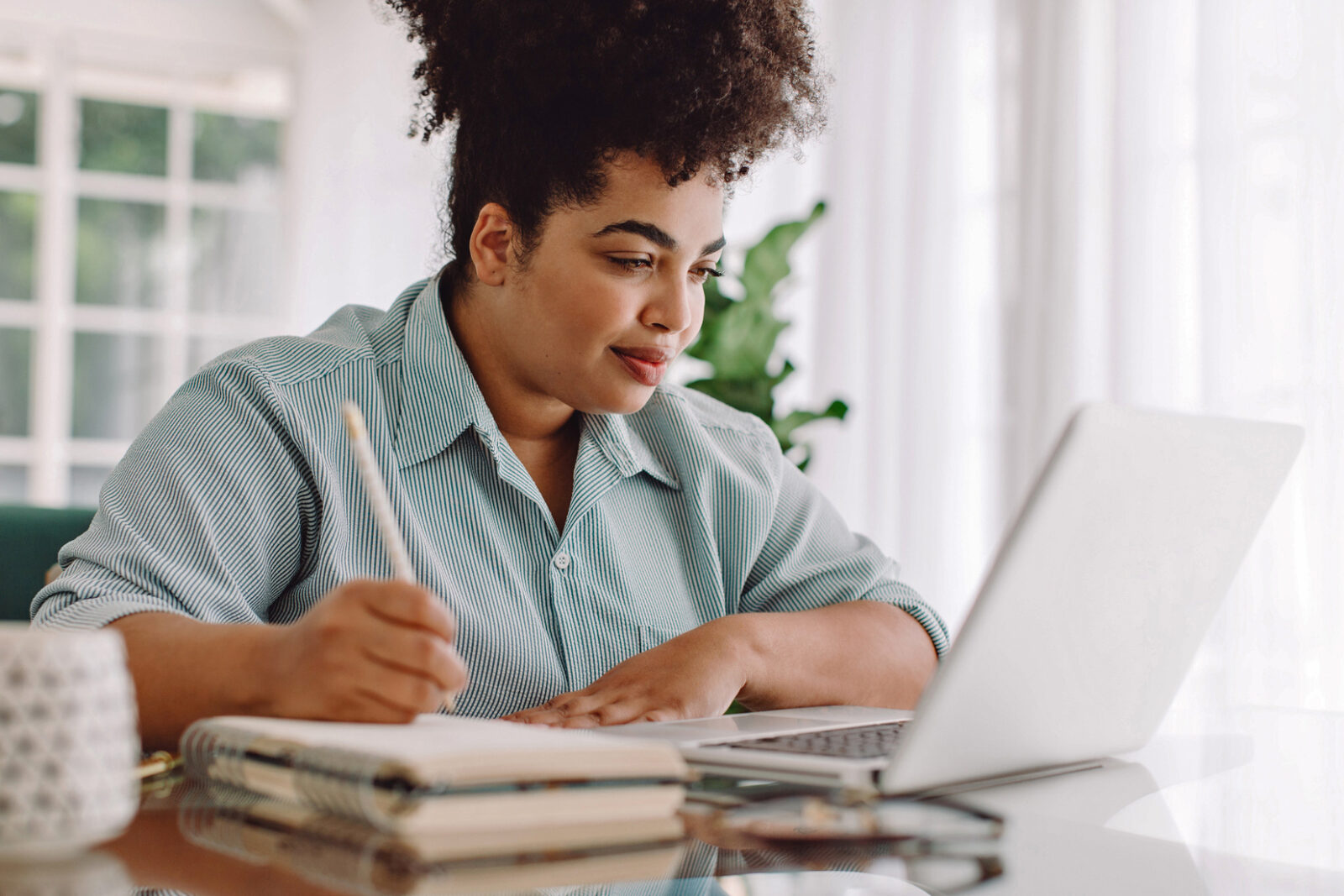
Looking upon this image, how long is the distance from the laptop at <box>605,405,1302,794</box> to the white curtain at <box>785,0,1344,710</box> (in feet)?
4.68

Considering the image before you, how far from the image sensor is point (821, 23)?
3.64m

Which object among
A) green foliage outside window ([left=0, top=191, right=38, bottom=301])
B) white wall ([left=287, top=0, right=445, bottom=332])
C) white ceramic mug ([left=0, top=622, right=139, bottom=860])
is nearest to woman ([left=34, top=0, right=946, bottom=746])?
white ceramic mug ([left=0, top=622, right=139, bottom=860])

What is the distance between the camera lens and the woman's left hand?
866 millimetres

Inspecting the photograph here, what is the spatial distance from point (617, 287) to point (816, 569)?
0.39 m

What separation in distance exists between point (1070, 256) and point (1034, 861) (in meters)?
2.31

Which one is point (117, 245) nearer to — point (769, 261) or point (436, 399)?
point (769, 261)

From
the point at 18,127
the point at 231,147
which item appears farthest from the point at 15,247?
the point at 231,147

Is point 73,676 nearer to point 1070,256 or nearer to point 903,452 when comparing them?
point 1070,256

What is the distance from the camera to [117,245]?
4.53 m

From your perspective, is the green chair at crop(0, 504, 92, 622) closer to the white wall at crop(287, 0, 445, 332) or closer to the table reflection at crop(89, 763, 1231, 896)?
the table reflection at crop(89, 763, 1231, 896)

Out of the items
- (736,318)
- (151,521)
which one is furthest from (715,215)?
(736,318)

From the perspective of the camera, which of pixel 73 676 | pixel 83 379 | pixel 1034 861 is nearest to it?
pixel 73 676

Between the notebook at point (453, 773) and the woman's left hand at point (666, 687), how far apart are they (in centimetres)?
25

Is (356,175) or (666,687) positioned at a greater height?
(356,175)
